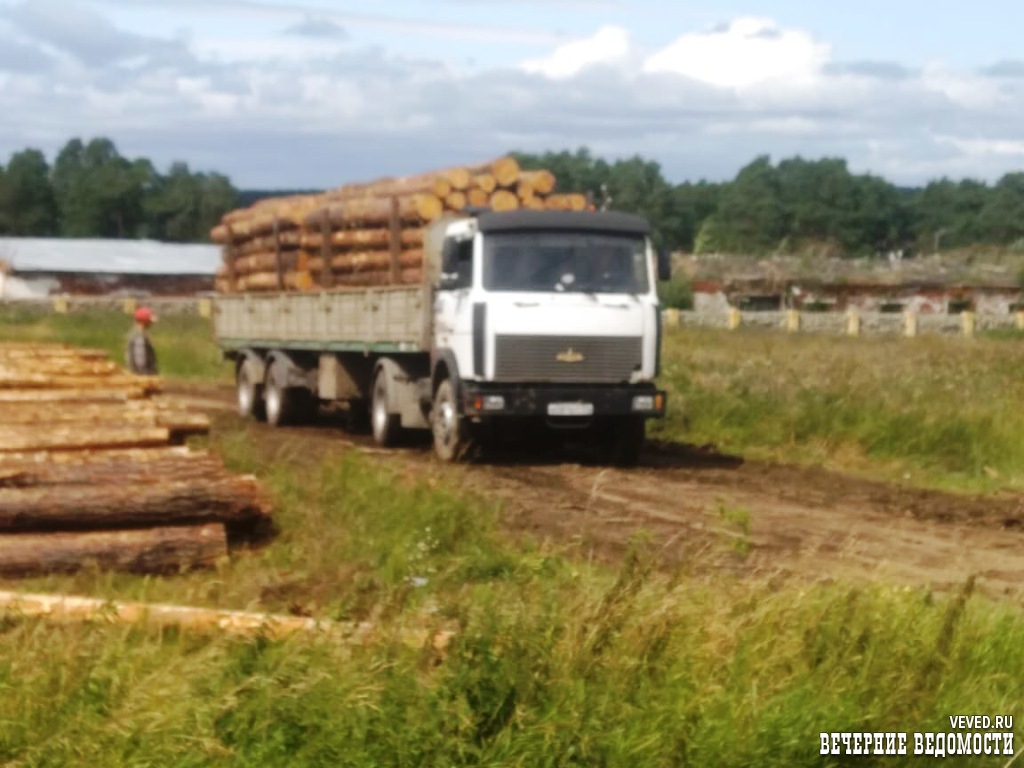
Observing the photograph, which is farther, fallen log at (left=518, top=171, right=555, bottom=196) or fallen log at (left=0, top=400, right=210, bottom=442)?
fallen log at (left=518, top=171, right=555, bottom=196)

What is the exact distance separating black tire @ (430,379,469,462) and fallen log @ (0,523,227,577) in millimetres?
5901

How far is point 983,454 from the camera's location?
55.8ft

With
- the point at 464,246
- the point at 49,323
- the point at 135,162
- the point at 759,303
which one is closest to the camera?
the point at 464,246

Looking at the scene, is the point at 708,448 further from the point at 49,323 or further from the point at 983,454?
the point at 49,323

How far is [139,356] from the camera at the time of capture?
17.7 m

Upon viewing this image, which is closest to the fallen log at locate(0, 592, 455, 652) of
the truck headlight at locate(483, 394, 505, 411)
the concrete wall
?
the truck headlight at locate(483, 394, 505, 411)

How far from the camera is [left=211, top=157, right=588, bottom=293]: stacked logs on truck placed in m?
18.2

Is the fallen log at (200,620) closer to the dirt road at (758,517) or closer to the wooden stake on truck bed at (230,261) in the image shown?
the dirt road at (758,517)

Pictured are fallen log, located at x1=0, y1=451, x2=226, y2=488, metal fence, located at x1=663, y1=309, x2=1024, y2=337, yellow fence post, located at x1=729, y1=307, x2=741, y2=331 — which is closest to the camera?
fallen log, located at x1=0, y1=451, x2=226, y2=488

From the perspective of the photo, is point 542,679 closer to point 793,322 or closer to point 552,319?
point 552,319

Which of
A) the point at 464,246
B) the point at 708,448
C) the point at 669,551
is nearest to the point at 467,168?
the point at 464,246

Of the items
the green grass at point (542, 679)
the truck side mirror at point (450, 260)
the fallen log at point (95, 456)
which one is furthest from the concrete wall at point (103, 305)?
the green grass at point (542, 679)

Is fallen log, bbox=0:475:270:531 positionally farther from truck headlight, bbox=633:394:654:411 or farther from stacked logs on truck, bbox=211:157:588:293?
stacked logs on truck, bbox=211:157:588:293

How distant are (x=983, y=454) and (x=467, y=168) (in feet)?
20.8
